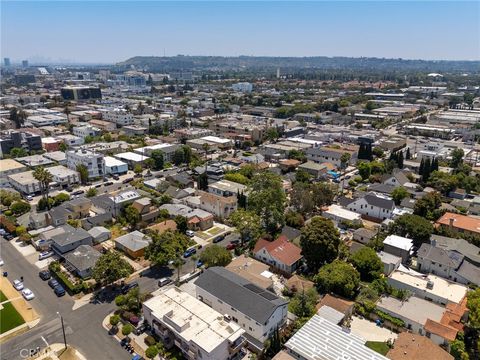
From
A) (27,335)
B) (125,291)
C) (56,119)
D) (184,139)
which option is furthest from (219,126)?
(27,335)

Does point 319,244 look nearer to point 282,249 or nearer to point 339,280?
point 282,249

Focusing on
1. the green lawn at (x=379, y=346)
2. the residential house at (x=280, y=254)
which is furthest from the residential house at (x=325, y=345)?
the residential house at (x=280, y=254)

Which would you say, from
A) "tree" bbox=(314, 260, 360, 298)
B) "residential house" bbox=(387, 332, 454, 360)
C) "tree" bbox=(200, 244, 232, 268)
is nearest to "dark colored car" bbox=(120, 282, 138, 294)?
"tree" bbox=(200, 244, 232, 268)

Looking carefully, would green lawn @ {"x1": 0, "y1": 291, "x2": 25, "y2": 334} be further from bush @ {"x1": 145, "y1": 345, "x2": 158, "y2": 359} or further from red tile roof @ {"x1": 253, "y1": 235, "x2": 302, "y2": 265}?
red tile roof @ {"x1": 253, "y1": 235, "x2": 302, "y2": 265}

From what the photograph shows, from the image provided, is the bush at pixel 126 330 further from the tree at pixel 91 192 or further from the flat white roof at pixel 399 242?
the tree at pixel 91 192

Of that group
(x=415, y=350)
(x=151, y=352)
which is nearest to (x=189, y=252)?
(x=151, y=352)
